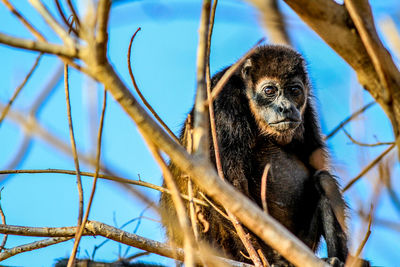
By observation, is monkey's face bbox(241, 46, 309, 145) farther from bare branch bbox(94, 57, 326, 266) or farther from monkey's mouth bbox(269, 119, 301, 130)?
bare branch bbox(94, 57, 326, 266)

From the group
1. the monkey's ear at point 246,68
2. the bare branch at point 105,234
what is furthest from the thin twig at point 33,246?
the monkey's ear at point 246,68

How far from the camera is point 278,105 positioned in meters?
6.39

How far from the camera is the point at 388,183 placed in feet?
10.4

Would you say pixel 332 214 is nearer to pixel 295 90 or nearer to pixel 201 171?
pixel 295 90

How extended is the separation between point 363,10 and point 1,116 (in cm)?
224

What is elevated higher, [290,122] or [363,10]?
[290,122]

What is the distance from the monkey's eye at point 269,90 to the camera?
6.55 metres

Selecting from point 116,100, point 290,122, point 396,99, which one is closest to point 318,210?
point 290,122

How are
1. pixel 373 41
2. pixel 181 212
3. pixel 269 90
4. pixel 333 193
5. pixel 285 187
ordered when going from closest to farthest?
pixel 181 212 → pixel 373 41 → pixel 333 193 → pixel 285 187 → pixel 269 90

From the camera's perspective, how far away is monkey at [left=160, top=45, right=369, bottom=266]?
5.66 m

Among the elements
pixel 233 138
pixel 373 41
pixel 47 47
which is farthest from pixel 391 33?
pixel 47 47

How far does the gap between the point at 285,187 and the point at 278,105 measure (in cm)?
98

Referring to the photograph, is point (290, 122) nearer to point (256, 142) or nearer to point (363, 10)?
point (256, 142)

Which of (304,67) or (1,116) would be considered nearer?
(1,116)
